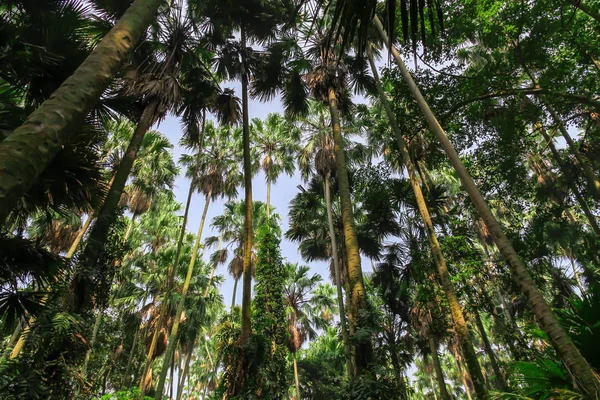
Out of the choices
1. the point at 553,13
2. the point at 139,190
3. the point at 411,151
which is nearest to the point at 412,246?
the point at 411,151

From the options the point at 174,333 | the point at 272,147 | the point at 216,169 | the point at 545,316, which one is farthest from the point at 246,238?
the point at 272,147

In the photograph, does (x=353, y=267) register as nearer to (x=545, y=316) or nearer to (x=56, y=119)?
(x=545, y=316)

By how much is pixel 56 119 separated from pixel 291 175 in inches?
729

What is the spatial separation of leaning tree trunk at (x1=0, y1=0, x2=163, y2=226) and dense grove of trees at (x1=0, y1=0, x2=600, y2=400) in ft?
0.04

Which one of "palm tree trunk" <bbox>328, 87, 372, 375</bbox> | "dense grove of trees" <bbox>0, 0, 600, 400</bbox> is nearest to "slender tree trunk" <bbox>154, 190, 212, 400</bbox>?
"dense grove of trees" <bbox>0, 0, 600, 400</bbox>

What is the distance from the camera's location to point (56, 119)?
2.16 meters

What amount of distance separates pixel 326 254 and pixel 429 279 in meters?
8.70

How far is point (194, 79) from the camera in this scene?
396 inches

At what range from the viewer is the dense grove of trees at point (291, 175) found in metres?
4.06

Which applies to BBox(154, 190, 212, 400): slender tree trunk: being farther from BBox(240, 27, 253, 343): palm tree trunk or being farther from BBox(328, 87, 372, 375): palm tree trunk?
BBox(328, 87, 372, 375): palm tree trunk

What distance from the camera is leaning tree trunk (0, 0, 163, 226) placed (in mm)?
1777

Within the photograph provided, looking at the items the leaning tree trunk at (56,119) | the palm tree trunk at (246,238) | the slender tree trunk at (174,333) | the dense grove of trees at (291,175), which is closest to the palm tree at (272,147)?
the dense grove of trees at (291,175)

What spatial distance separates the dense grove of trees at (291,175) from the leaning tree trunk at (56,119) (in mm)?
14

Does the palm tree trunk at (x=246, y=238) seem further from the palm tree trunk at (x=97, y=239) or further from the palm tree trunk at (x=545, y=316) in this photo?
the palm tree trunk at (x=545, y=316)
